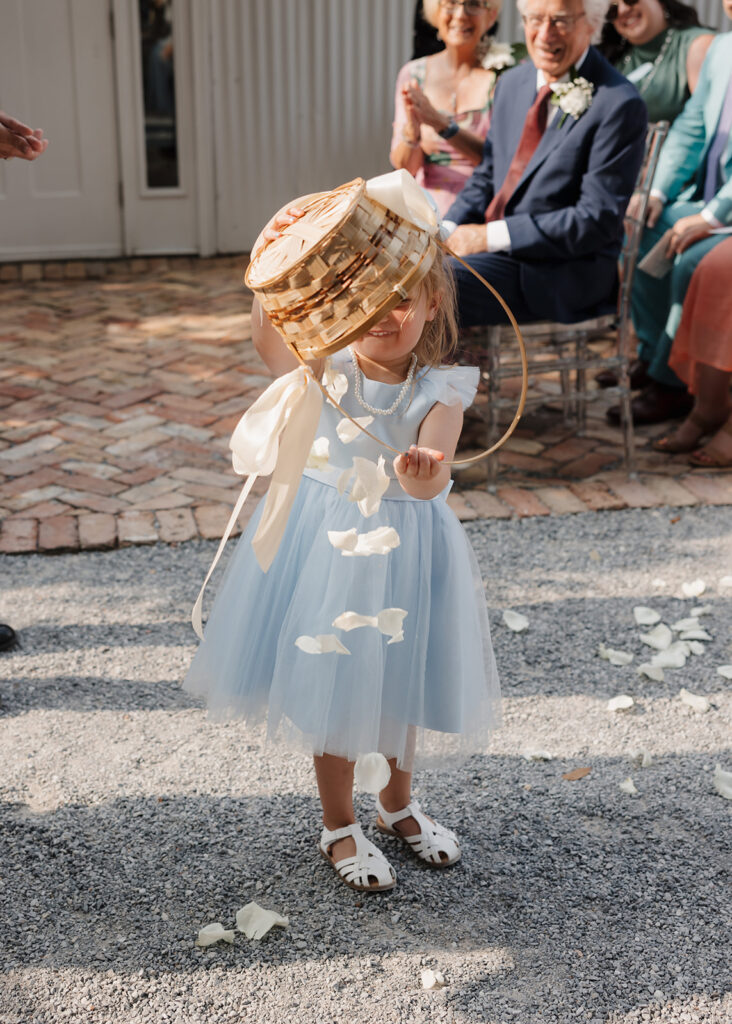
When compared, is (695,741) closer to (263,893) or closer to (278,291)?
(263,893)

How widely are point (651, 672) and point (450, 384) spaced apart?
1.43 m

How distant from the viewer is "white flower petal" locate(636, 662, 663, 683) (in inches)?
124

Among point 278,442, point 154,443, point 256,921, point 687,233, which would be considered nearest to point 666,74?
point 687,233

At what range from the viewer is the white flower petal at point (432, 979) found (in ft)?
6.82

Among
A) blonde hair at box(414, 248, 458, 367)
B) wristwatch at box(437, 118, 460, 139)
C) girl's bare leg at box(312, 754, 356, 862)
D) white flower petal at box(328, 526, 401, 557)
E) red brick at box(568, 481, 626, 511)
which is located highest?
wristwatch at box(437, 118, 460, 139)

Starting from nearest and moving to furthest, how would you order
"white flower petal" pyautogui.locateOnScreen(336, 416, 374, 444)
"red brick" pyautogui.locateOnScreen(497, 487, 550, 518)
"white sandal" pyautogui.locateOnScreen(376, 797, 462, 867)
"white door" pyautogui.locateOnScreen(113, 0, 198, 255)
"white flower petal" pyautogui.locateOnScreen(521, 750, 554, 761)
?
"white flower petal" pyautogui.locateOnScreen(336, 416, 374, 444) → "white sandal" pyautogui.locateOnScreen(376, 797, 462, 867) → "white flower petal" pyautogui.locateOnScreen(521, 750, 554, 761) → "red brick" pyautogui.locateOnScreen(497, 487, 550, 518) → "white door" pyautogui.locateOnScreen(113, 0, 198, 255)

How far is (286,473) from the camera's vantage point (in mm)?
2002

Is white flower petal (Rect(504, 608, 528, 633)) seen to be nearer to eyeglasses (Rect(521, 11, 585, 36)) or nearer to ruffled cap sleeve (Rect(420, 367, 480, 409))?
ruffled cap sleeve (Rect(420, 367, 480, 409))

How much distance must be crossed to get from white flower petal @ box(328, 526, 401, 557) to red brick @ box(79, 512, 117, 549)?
202 cm

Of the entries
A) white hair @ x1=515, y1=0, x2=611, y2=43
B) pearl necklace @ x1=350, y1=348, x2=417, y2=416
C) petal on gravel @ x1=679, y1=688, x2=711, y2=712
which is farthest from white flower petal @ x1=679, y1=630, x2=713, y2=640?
white hair @ x1=515, y1=0, x2=611, y2=43

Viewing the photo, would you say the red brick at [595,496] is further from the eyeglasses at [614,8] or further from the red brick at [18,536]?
the eyeglasses at [614,8]

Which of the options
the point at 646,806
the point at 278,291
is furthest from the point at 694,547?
the point at 278,291

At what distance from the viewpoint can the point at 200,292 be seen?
6.99 m

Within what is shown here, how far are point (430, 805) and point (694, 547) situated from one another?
5.98 ft
